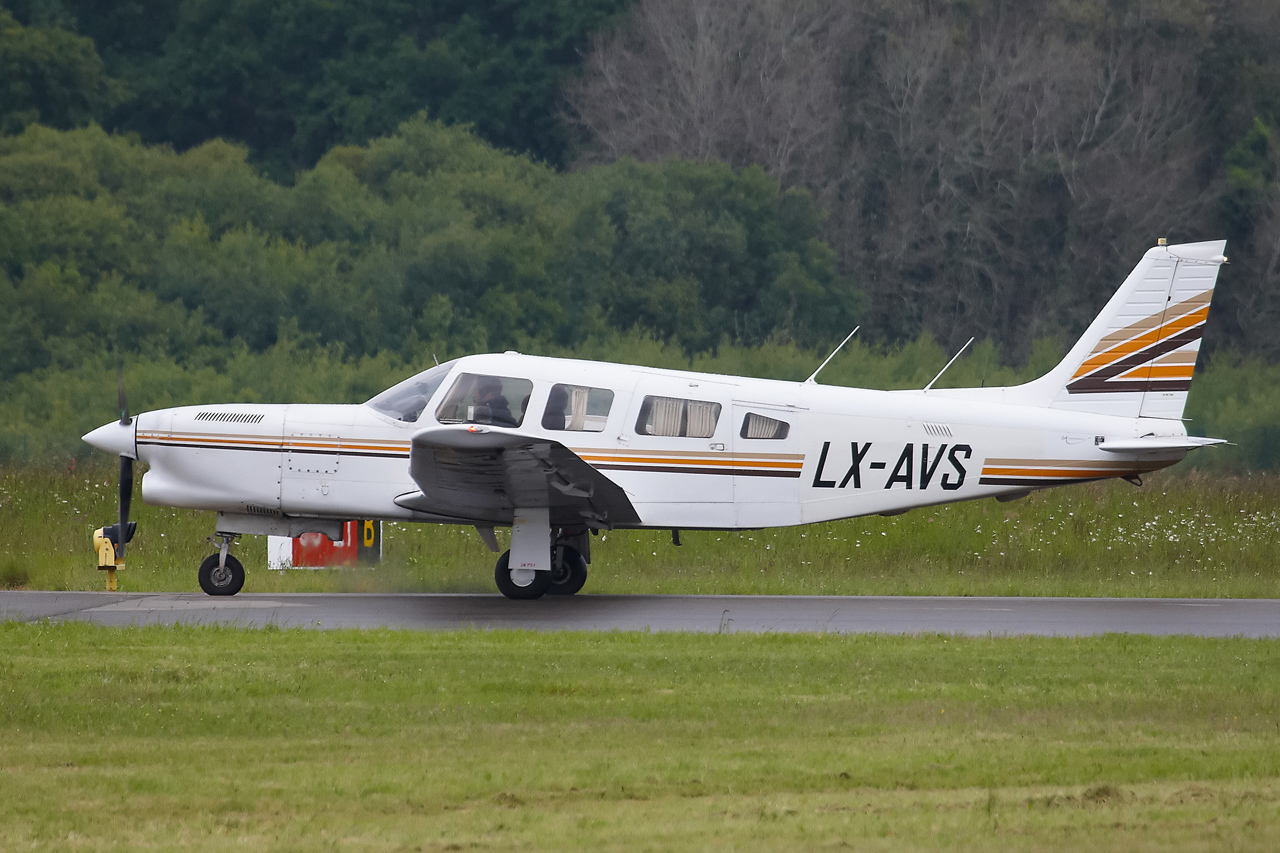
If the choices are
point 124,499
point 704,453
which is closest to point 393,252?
point 124,499

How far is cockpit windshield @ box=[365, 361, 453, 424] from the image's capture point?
14062 millimetres

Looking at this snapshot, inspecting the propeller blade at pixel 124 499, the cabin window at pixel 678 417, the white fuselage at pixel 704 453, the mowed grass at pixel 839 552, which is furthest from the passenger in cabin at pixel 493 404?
the propeller blade at pixel 124 499

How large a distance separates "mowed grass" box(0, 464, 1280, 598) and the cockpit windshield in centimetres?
226

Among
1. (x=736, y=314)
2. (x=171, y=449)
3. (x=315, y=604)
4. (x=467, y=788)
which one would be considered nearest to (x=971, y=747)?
(x=467, y=788)

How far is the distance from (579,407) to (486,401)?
85 centimetres

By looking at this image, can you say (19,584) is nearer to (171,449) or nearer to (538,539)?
(171,449)

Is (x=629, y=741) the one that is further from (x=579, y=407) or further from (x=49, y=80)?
(x=49, y=80)

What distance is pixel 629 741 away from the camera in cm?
762

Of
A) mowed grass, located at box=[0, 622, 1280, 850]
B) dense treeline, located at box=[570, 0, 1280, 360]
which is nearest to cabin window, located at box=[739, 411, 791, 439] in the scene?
mowed grass, located at box=[0, 622, 1280, 850]

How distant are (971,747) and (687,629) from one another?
4753 mm

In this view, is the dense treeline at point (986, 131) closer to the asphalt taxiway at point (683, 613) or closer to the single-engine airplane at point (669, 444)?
the single-engine airplane at point (669, 444)

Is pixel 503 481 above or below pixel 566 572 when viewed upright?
above

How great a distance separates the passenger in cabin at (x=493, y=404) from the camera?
13727mm

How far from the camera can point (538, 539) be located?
13.9 m
